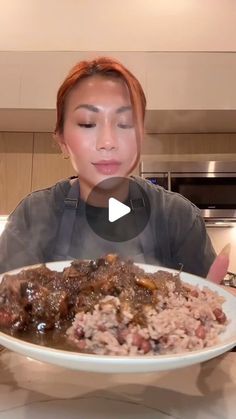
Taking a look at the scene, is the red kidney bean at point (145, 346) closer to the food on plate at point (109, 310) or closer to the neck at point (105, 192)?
the food on plate at point (109, 310)

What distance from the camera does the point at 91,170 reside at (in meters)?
0.69

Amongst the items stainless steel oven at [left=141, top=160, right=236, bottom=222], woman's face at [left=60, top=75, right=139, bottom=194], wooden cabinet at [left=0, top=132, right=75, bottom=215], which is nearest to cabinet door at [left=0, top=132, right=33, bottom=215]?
wooden cabinet at [left=0, top=132, right=75, bottom=215]

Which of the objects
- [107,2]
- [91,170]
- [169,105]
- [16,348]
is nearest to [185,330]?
[16,348]

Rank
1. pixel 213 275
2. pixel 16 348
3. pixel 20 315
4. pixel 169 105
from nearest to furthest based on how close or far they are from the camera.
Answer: pixel 16 348
pixel 20 315
pixel 213 275
pixel 169 105

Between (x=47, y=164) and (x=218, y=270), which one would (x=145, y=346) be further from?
(x=47, y=164)

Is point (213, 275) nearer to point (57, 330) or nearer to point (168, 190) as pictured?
point (168, 190)

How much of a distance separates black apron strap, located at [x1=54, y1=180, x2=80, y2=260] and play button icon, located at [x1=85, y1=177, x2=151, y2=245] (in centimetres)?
2

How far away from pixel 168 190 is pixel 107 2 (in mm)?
381

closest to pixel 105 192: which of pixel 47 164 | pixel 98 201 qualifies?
pixel 98 201

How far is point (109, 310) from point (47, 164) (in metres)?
0.35

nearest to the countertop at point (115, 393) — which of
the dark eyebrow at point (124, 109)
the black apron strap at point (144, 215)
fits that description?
the black apron strap at point (144, 215)

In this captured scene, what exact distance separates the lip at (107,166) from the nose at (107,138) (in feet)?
0.08

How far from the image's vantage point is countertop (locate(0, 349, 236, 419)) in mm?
470

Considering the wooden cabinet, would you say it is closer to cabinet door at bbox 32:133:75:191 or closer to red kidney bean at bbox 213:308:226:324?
cabinet door at bbox 32:133:75:191
